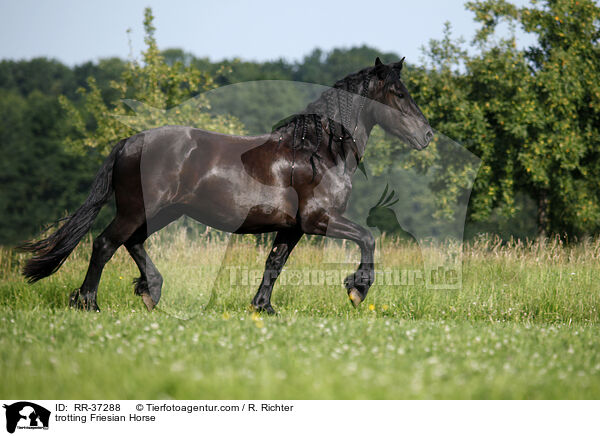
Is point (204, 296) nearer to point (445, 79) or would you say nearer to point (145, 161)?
point (145, 161)

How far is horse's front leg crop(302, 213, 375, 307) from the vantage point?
6.00 meters

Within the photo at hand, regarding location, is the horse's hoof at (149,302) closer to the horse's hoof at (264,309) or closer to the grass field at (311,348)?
the grass field at (311,348)

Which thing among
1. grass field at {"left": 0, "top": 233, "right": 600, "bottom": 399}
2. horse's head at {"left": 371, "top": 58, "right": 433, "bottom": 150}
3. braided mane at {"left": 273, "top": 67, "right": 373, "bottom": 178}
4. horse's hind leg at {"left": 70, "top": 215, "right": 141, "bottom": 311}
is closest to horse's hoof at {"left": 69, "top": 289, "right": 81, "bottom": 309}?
horse's hind leg at {"left": 70, "top": 215, "right": 141, "bottom": 311}

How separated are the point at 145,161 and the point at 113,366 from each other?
3027 mm

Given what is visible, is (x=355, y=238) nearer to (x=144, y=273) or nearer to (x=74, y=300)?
(x=144, y=273)

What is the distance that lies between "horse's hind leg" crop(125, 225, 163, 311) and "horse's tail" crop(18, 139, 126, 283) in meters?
0.58

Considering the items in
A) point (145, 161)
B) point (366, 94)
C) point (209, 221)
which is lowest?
point (209, 221)

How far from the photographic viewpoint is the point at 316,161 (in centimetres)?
617

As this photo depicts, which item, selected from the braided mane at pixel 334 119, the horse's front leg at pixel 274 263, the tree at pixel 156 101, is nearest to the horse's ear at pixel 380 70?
the braided mane at pixel 334 119

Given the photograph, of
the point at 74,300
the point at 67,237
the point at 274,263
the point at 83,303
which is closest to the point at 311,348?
the point at 274,263

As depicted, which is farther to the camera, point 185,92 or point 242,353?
point 185,92

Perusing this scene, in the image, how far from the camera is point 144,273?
6602mm

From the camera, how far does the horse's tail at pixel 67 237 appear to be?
240 inches

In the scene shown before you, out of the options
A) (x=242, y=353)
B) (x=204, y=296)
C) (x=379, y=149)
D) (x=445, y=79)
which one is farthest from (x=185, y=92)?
(x=242, y=353)
